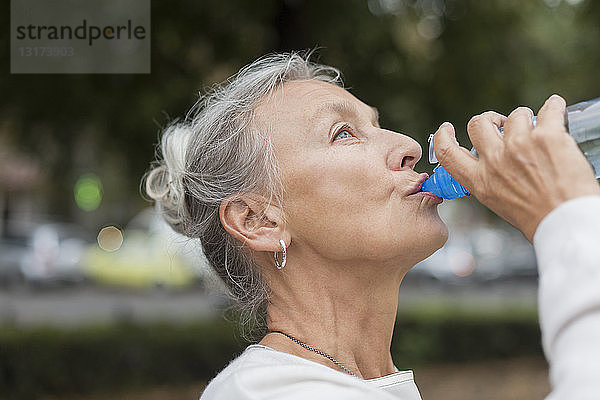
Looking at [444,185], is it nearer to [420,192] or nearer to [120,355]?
[420,192]

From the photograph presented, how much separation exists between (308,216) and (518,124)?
0.61 m

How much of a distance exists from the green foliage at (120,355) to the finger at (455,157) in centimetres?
413

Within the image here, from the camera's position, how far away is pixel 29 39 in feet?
12.0

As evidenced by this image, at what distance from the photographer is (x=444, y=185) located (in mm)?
1564

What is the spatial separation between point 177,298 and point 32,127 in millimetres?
8604

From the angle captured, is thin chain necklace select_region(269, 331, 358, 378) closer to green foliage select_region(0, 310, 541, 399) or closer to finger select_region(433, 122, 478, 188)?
finger select_region(433, 122, 478, 188)

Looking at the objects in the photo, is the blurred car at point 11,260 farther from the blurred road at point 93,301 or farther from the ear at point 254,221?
the ear at point 254,221

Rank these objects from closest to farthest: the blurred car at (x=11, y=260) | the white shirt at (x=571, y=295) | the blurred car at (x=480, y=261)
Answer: the white shirt at (x=571, y=295) → the blurred car at (x=11, y=260) → the blurred car at (x=480, y=261)

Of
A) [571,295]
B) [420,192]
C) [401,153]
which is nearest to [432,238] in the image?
[420,192]

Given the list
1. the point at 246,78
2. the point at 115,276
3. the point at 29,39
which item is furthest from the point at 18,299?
the point at 246,78

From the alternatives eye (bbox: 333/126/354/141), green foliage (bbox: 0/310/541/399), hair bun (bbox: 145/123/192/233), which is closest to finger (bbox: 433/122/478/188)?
eye (bbox: 333/126/354/141)

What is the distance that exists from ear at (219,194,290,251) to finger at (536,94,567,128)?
70 cm

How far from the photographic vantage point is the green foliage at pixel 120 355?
5.78 meters

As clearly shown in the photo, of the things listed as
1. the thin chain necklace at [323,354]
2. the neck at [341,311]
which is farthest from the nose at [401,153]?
the thin chain necklace at [323,354]
